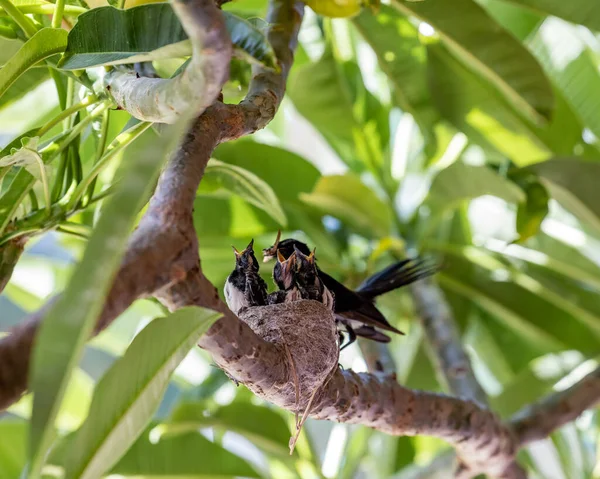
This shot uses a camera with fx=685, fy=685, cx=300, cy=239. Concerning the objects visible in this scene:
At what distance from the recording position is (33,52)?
2.13 ft

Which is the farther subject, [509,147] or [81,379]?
[81,379]

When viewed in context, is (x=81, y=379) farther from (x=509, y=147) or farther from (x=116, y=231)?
(x=116, y=231)

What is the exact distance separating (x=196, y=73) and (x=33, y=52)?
291 mm

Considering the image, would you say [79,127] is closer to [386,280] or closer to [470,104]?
[386,280]

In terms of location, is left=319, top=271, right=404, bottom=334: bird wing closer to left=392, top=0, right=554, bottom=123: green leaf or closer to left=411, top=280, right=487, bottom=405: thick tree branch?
left=411, top=280, right=487, bottom=405: thick tree branch

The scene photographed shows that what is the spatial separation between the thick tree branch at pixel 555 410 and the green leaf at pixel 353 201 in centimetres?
47

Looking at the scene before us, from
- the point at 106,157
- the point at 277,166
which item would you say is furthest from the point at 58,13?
the point at 277,166

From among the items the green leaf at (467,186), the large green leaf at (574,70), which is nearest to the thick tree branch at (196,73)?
the green leaf at (467,186)

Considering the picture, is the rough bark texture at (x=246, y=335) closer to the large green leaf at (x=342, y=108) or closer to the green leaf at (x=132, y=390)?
the green leaf at (x=132, y=390)

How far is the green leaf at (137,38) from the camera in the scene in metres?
0.47

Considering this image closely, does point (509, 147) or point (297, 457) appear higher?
point (509, 147)

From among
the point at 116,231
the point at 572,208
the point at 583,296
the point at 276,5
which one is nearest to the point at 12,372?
the point at 116,231

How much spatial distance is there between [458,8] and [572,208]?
498mm

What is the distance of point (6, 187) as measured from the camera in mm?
757
